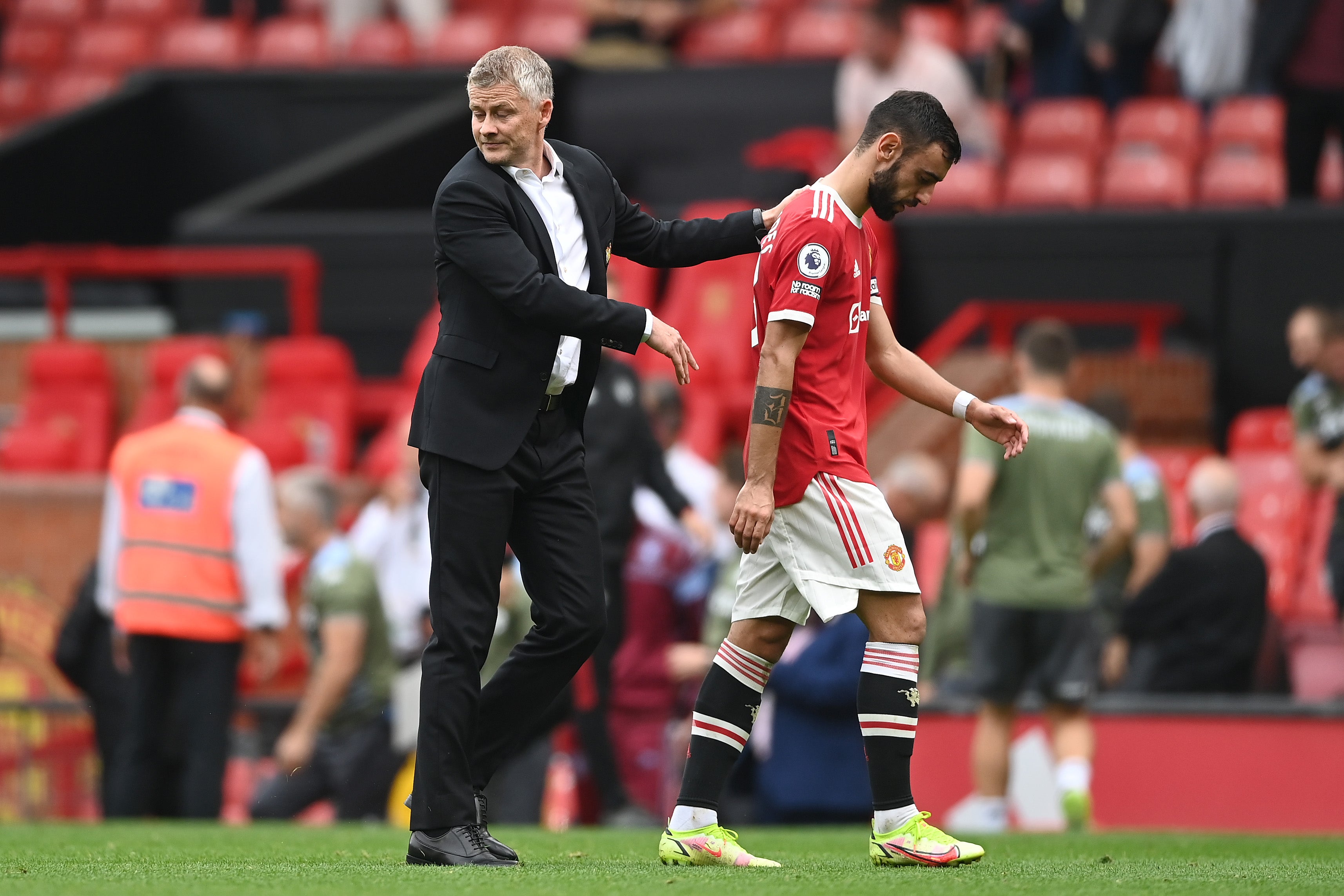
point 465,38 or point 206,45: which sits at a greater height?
point 206,45

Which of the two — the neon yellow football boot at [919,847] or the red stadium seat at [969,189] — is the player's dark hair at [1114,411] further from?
the neon yellow football boot at [919,847]

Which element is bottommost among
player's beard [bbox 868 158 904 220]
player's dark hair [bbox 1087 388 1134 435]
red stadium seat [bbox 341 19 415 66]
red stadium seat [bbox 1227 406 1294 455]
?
player's beard [bbox 868 158 904 220]

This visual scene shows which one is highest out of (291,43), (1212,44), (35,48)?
(35,48)

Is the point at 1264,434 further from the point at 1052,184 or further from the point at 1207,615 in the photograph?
the point at 1207,615

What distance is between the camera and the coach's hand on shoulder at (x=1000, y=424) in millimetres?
5445

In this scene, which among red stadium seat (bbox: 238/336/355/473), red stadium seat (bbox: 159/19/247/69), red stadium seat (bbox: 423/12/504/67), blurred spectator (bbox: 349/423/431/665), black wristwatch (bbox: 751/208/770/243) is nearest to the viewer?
black wristwatch (bbox: 751/208/770/243)

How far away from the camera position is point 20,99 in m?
19.2

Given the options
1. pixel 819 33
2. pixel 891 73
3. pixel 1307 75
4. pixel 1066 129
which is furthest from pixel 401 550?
pixel 819 33

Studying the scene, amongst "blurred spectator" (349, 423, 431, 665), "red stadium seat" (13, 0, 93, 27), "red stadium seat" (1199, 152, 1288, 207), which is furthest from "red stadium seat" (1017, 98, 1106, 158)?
"red stadium seat" (13, 0, 93, 27)

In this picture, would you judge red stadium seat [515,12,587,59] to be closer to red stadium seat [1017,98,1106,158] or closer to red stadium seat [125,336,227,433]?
red stadium seat [1017,98,1106,158]

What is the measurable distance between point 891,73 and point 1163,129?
6.70ft

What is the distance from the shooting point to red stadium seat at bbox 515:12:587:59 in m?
17.8

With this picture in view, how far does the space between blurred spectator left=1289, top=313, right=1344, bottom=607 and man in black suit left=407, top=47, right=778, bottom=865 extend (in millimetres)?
5251

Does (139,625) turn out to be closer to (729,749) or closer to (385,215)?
(729,749)
